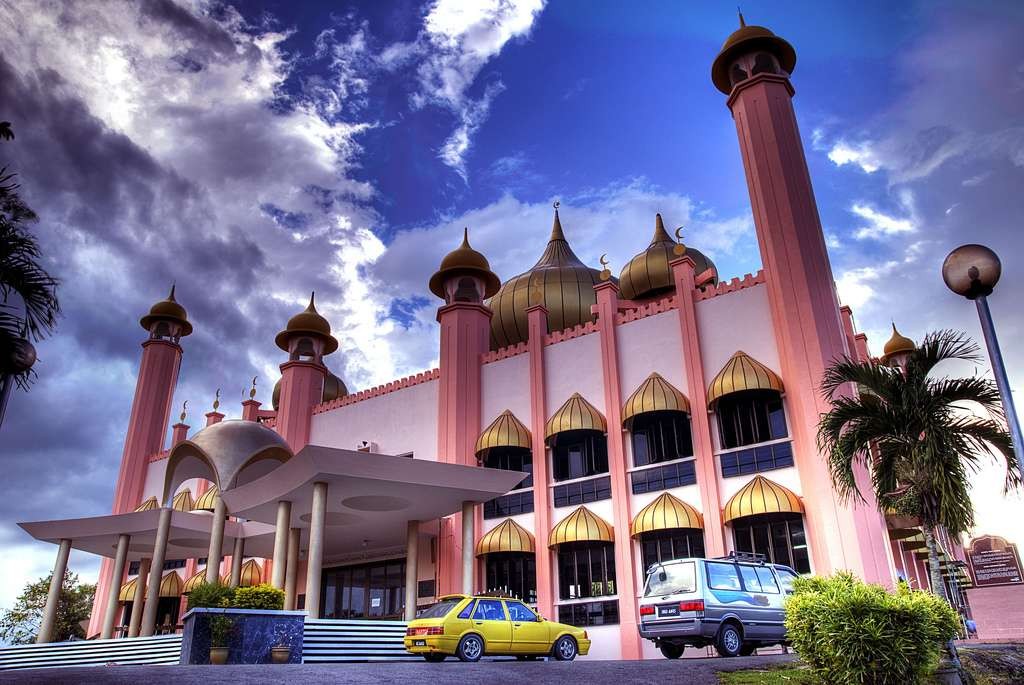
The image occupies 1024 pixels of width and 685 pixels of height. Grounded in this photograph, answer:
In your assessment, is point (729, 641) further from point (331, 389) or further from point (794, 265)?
point (331, 389)

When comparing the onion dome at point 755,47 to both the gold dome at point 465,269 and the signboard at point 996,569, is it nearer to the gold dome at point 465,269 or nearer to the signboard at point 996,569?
the gold dome at point 465,269

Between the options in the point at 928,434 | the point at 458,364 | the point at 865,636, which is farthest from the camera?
the point at 458,364

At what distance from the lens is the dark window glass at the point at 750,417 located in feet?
70.7

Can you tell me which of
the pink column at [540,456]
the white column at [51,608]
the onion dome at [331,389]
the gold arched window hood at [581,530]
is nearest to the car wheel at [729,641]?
the gold arched window hood at [581,530]

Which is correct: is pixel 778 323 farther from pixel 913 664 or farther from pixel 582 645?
pixel 913 664

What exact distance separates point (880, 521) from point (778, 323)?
5.89 meters

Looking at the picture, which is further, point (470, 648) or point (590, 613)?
point (590, 613)

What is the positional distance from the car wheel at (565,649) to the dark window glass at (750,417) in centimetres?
877

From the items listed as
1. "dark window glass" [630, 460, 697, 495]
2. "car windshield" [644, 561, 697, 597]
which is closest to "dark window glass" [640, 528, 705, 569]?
"dark window glass" [630, 460, 697, 495]

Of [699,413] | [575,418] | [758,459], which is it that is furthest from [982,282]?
[575,418]

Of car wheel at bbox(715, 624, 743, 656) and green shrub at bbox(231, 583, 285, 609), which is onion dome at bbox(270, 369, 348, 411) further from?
car wheel at bbox(715, 624, 743, 656)

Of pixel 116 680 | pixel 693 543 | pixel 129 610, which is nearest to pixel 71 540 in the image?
pixel 129 610

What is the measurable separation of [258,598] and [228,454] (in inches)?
411

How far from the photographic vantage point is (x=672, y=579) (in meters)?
14.8
